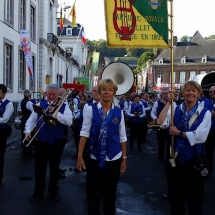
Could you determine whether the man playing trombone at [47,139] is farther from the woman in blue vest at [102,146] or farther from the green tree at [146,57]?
the green tree at [146,57]

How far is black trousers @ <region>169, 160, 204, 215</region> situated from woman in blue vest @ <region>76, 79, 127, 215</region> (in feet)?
2.15

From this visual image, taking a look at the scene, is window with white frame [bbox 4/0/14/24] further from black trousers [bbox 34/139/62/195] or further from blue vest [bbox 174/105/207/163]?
blue vest [bbox 174/105/207/163]

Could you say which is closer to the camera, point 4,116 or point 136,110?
point 4,116

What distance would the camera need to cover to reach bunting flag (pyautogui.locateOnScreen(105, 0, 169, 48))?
5082 mm

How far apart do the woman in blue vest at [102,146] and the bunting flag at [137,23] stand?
1221 mm

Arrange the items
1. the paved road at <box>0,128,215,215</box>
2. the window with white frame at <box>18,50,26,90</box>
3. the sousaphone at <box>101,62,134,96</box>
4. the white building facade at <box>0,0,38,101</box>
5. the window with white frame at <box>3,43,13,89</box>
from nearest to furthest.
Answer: the paved road at <box>0,128,215,215</box> < the sousaphone at <box>101,62,134,96</box> < the white building facade at <box>0,0,38,101</box> < the window with white frame at <box>3,43,13,89</box> < the window with white frame at <box>18,50,26,90</box>

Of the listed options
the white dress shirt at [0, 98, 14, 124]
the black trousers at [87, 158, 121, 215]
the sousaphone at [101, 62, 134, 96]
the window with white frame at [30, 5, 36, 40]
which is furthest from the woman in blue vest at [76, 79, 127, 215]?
the window with white frame at [30, 5, 36, 40]

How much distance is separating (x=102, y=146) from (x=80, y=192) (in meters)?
2.49

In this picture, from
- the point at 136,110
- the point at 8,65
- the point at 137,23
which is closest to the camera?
the point at 137,23

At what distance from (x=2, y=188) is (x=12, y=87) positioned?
1623 cm

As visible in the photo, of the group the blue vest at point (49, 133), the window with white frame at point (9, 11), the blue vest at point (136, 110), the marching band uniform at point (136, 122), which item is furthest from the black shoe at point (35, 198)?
the window with white frame at point (9, 11)

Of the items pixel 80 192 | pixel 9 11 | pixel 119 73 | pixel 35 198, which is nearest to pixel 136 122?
pixel 119 73

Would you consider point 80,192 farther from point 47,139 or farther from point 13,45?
point 13,45

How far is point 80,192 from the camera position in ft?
21.0
